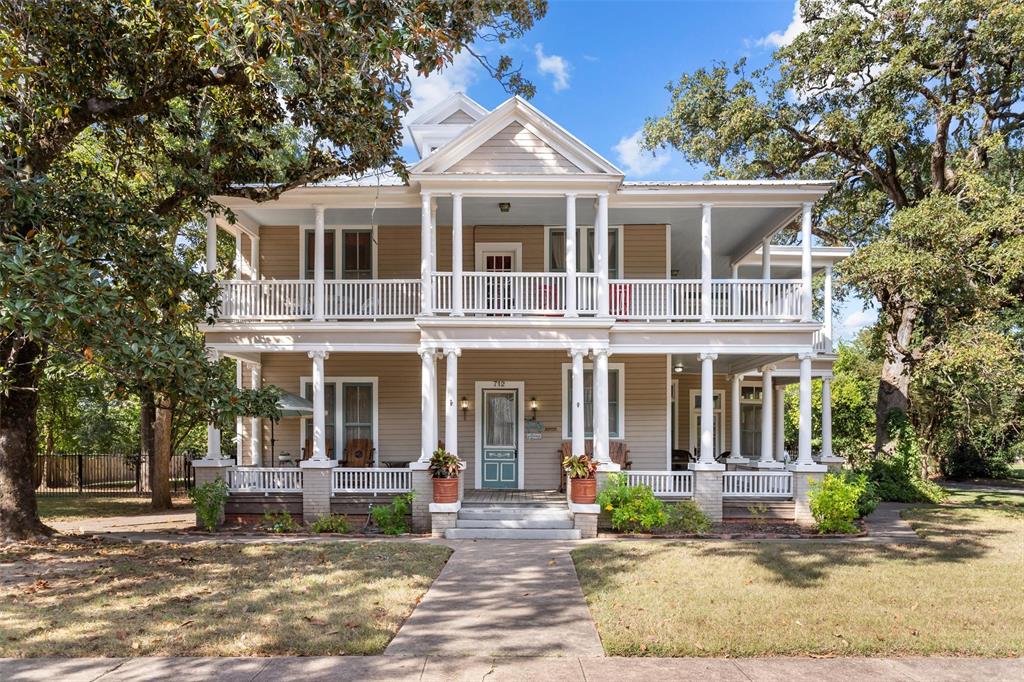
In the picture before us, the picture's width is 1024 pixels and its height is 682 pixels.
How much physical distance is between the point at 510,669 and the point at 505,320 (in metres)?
7.15

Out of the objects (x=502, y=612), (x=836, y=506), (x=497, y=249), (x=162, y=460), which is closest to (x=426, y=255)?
(x=497, y=249)

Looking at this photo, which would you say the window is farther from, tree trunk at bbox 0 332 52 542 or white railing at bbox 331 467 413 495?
tree trunk at bbox 0 332 52 542

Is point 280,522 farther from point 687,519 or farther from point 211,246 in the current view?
point 687,519

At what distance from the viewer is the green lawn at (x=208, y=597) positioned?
208 inches

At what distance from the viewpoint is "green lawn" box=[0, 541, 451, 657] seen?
5281mm

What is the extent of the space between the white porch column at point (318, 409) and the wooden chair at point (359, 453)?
1.67m

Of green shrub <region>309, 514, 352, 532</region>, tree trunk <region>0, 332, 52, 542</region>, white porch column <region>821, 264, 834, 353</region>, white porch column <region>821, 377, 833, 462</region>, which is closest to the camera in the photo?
tree trunk <region>0, 332, 52, 542</region>

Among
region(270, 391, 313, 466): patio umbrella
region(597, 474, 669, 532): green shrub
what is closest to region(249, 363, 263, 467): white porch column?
region(270, 391, 313, 466): patio umbrella

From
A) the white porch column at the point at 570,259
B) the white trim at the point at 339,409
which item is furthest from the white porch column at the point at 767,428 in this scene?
the white trim at the point at 339,409

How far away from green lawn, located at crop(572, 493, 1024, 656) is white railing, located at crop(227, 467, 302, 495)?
6.03m

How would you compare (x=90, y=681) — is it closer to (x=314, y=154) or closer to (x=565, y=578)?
(x=565, y=578)

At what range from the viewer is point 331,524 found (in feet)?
36.1

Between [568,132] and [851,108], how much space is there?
11.4 m

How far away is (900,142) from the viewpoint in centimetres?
1798
